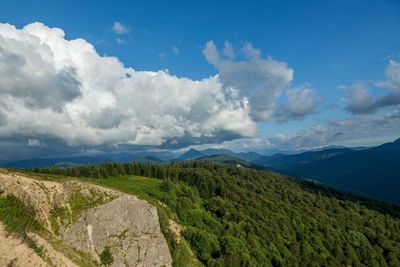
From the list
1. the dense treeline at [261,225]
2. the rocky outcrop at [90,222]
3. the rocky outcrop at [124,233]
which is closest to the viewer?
the rocky outcrop at [90,222]

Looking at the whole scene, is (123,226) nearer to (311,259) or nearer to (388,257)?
(311,259)

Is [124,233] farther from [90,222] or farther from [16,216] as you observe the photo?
[16,216]

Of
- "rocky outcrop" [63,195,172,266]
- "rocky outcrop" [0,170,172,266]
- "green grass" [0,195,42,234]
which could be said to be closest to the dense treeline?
"rocky outcrop" [63,195,172,266]

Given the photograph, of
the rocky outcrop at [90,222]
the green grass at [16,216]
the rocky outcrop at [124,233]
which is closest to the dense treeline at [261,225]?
the rocky outcrop at [124,233]

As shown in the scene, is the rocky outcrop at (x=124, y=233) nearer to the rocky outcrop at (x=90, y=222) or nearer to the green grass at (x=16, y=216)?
the rocky outcrop at (x=90, y=222)

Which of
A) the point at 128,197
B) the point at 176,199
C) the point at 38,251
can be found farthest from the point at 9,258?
the point at 176,199

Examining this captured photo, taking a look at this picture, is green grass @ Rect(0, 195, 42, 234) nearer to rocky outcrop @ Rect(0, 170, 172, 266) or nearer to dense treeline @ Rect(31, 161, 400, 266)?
rocky outcrop @ Rect(0, 170, 172, 266)

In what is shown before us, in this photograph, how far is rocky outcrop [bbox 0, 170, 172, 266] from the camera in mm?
70438

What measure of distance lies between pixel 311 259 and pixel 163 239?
229 ft

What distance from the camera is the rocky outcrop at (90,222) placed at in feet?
231

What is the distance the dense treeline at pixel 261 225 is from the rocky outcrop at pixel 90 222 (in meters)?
18.0

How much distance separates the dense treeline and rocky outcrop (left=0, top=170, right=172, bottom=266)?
17957mm

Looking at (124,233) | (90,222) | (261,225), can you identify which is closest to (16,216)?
(90,222)

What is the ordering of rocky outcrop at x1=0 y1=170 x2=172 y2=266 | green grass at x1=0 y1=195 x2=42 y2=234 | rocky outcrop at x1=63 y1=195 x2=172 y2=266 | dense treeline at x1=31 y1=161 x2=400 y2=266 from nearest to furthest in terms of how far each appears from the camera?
green grass at x1=0 y1=195 x2=42 y2=234 < rocky outcrop at x1=0 y1=170 x2=172 y2=266 < rocky outcrop at x1=63 y1=195 x2=172 y2=266 < dense treeline at x1=31 y1=161 x2=400 y2=266
